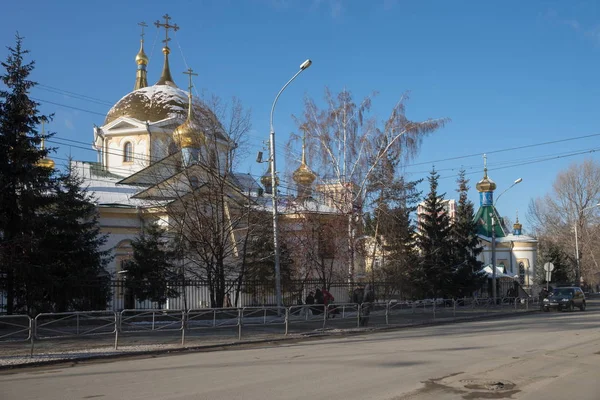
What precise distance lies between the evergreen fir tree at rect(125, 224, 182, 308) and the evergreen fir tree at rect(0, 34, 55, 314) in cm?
409

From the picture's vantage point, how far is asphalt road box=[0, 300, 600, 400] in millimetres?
9000

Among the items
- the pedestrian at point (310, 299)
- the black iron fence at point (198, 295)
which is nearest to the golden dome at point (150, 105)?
the black iron fence at point (198, 295)

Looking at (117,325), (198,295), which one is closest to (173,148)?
(198,295)

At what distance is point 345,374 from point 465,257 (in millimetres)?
34994

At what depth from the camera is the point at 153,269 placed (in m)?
27.5

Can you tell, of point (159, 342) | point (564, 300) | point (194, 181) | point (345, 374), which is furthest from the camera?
point (564, 300)

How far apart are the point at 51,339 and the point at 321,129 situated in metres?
17.6

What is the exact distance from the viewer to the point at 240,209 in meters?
25.2

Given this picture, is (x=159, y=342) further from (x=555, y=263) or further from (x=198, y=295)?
(x=555, y=263)

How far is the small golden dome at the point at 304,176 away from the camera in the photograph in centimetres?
3122

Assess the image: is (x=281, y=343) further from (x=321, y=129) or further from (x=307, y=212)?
(x=321, y=129)

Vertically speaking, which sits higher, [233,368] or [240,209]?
[240,209]

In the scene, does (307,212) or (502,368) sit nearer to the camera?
(502,368)

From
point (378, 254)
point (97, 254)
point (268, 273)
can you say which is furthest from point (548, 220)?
point (97, 254)
